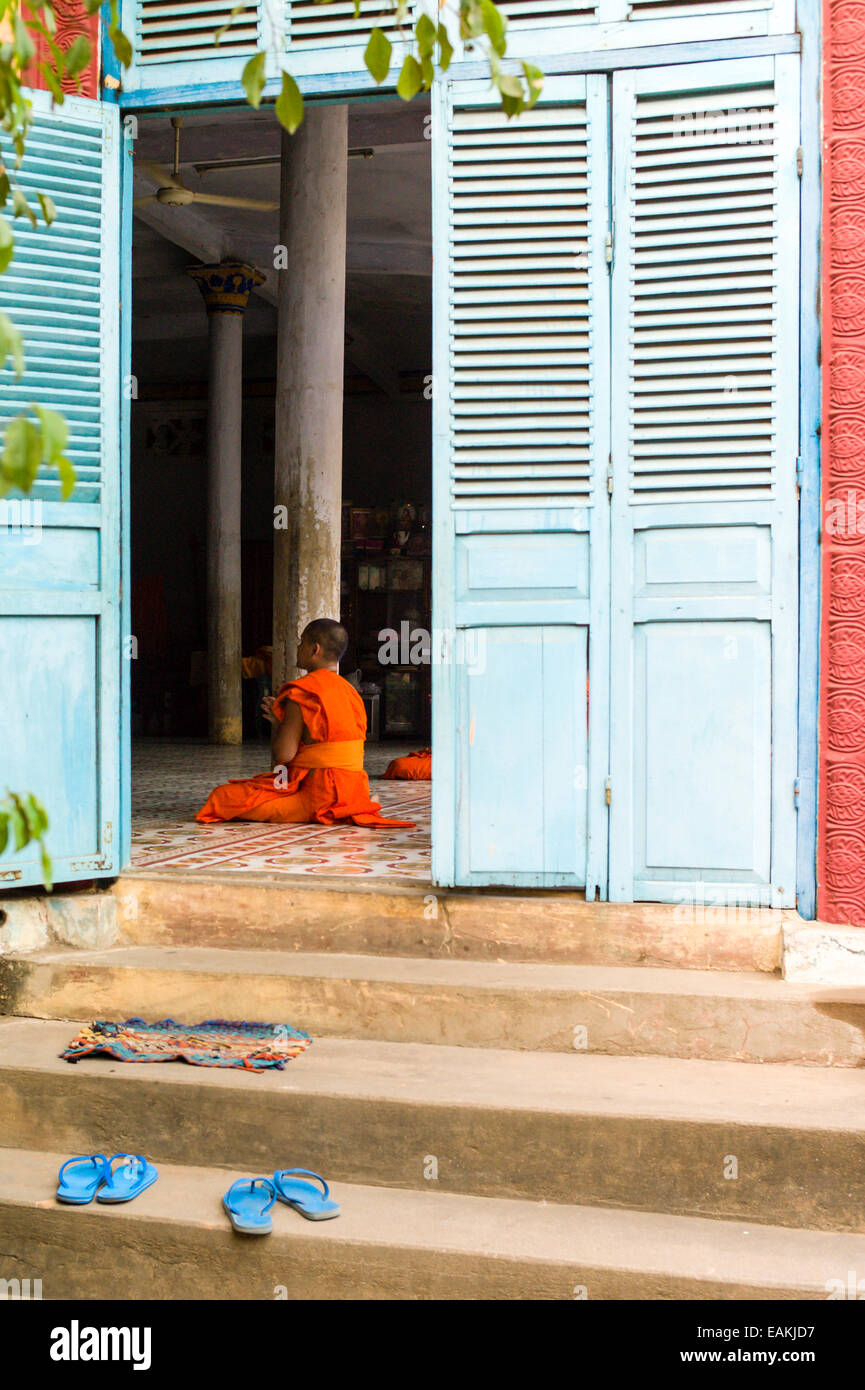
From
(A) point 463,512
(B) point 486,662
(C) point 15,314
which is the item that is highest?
(C) point 15,314

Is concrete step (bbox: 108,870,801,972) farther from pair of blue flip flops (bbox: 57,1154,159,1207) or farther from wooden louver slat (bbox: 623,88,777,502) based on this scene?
wooden louver slat (bbox: 623,88,777,502)

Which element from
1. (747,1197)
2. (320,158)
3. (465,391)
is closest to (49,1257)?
(747,1197)

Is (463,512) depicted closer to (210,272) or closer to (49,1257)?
(49,1257)

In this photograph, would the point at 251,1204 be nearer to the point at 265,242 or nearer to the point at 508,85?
the point at 508,85

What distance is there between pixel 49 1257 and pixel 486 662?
2.22 m

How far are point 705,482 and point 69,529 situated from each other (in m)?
2.20

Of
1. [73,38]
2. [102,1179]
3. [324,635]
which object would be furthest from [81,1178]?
[324,635]

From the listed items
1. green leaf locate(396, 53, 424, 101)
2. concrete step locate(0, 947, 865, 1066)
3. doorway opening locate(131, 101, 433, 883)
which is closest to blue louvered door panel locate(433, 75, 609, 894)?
concrete step locate(0, 947, 865, 1066)

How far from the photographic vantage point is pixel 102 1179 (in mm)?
3293

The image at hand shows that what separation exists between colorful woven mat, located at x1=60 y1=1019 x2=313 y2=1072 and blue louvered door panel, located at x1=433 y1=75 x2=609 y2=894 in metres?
0.78

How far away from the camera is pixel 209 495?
42.8 feet

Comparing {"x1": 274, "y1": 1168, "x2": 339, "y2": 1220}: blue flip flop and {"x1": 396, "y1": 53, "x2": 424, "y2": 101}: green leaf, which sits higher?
{"x1": 396, "y1": 53, "x2": 424, "y2": 101}: green leaf

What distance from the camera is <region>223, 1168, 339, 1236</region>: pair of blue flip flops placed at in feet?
9.96

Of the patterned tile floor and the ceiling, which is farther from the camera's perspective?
the ceiling
